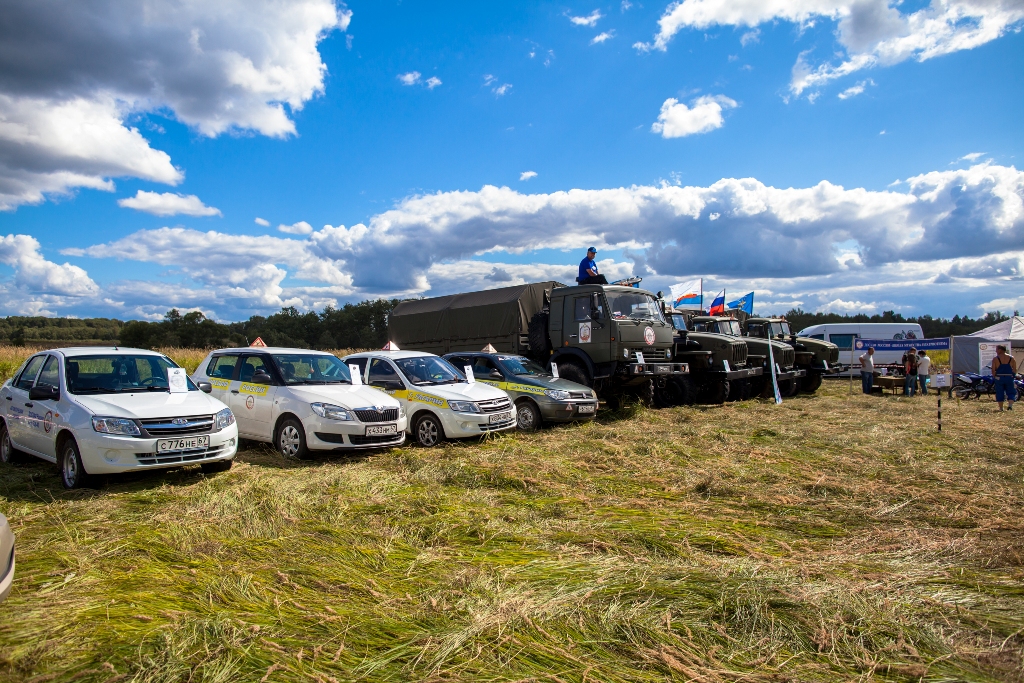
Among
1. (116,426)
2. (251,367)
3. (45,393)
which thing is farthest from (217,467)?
(251,367)

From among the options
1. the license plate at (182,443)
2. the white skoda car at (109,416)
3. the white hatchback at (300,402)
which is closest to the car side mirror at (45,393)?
the white skoda car at (109,416)

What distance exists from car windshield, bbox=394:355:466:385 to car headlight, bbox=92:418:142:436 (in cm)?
416

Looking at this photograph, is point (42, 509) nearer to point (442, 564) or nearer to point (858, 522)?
point (442, 564)

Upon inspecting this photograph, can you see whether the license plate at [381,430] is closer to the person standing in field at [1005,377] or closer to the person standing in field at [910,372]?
the person standing in field at [1005,377]

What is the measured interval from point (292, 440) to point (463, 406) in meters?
2.45

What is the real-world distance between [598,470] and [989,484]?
13.4 feet

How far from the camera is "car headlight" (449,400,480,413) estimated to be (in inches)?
368

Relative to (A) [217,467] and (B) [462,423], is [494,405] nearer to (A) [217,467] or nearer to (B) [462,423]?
(B) [462,423]

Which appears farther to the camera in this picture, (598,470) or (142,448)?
(598,470)

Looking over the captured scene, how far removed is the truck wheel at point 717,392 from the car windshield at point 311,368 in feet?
31.0

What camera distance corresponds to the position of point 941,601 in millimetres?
3613

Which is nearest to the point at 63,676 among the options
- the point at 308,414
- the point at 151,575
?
the point at 151,575

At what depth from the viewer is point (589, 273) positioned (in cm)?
1321

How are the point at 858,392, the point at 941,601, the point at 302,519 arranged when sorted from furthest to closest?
the point at 858,392, the point at 302,519, the point at 941,601
